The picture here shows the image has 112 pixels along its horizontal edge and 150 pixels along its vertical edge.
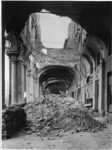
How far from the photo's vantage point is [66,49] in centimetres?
1767

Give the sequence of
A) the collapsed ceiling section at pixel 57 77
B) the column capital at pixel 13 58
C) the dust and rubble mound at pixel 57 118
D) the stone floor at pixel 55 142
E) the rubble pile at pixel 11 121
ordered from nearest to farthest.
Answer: the stone floor at pixel 55 142
the rubble pile at pixel 11 121
the dust and rubble mound at pixel 57 118
the column capital at pixel 13 58
the collapsed ceiling section at pixel 57 77

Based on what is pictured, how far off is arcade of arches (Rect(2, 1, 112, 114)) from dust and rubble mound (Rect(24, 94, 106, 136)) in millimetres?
1090

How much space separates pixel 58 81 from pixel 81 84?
5.22 meters

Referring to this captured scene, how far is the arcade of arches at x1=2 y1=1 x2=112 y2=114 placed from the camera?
Answer: 26.6ft

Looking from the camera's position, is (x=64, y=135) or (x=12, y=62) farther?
(x=12, y=62)

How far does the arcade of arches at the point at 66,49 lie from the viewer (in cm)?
810

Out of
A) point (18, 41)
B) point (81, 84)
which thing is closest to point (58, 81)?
point (81, 84)

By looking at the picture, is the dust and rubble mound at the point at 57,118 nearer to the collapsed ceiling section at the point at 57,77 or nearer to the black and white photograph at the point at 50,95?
the black and white photograph at the point at 50,95

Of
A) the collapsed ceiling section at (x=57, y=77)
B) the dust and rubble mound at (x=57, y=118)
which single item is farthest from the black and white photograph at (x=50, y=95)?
the collapsed ceiling section at (x=57, y=77)

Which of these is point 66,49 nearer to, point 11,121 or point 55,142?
point 11,121

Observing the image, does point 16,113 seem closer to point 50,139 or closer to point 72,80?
point 50,139

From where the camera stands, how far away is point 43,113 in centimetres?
948

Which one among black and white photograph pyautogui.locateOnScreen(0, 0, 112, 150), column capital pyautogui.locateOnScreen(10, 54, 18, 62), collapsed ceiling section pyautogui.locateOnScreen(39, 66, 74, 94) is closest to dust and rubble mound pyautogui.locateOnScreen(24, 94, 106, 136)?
black and white photograph pyautogui.locateOnScreen(0, 0, 112, 150)

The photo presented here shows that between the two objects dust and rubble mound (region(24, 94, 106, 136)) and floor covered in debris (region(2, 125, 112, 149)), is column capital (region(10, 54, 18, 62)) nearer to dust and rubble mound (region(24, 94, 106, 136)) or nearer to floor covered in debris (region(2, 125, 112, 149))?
dust and rubble mound (region(24, 94, 106, 136))
